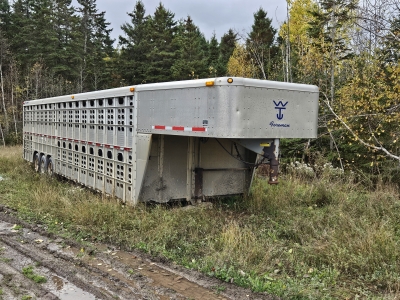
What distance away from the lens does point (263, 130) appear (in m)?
6.32

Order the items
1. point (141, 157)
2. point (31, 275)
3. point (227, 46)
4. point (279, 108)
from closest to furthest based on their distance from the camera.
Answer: point (31, 275) → point (279, 108) → point (141, 157) → point (227, 46)

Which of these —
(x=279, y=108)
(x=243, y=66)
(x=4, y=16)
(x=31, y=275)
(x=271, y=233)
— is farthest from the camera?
(x=4, y=16)

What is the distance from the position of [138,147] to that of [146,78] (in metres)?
23.5

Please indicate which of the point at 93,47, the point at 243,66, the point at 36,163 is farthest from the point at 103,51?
the point at 36,163

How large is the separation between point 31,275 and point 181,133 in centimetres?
323

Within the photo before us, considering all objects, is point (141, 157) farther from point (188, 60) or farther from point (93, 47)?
point (93, 47)

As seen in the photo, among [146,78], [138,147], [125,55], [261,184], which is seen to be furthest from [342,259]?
[125,55]

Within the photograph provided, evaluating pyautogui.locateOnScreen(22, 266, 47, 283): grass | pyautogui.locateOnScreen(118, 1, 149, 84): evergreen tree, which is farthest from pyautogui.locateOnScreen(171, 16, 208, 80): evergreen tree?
pyautogui.locateOnScreen(22, 266, 47, 283): grass

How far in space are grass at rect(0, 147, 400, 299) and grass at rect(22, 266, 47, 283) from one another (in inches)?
54.2

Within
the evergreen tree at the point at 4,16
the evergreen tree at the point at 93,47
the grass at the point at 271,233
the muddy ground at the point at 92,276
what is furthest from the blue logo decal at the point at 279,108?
the evergreen tree at the point at 4,16

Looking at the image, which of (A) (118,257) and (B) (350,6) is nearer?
(A) (118,257)

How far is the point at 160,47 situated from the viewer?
3131 cm

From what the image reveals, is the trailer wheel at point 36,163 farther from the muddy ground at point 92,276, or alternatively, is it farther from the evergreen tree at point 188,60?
the evergreen tree at point 188,60

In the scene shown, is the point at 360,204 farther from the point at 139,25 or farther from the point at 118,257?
the point at 139,25
